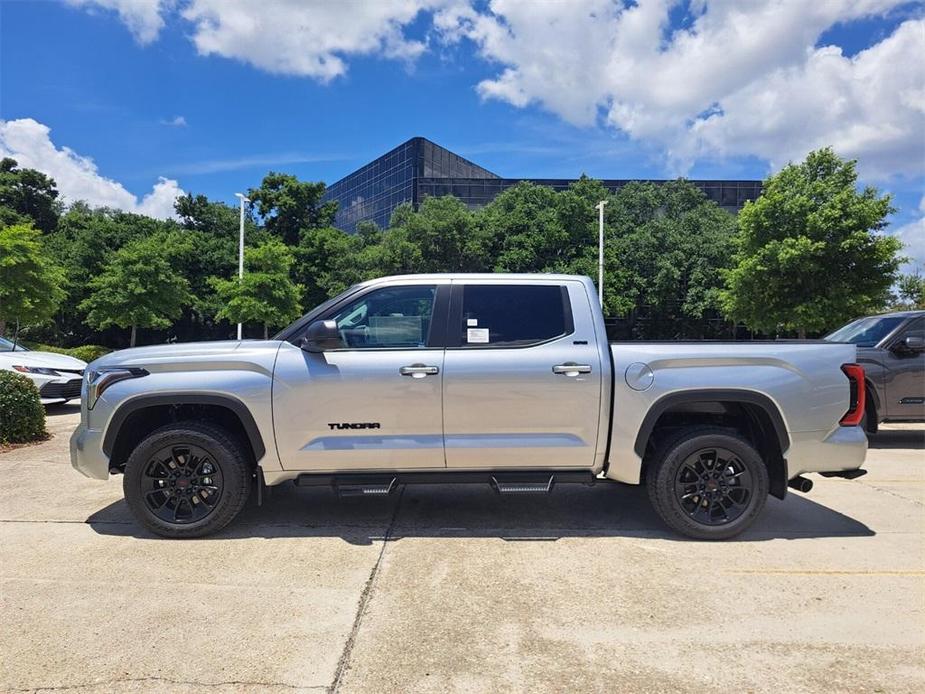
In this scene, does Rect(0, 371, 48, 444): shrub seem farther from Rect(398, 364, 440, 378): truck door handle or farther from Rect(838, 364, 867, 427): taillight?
Rect(838, 364, 867, 427): taillight

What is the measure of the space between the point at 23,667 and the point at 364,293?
2.94 metres

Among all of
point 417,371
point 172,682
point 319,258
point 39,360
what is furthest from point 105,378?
point 319,258

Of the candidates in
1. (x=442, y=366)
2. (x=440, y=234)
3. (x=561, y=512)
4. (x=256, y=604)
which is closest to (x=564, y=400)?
(x=442, y=366)

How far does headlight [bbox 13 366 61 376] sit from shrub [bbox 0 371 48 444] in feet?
6.41

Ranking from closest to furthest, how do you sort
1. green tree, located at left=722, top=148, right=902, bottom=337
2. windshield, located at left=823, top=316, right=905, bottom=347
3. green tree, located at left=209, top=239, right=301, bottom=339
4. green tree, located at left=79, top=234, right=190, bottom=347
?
windshield, located at left=823, top=316, right=905, bottom=347 → green tree, located at left=722, top=148, right=902, bottom=337 → green tree, located at left=79, top=234, right=190, bottom=347 → green tree, located at left=209, top=239, right=301, bottom=339

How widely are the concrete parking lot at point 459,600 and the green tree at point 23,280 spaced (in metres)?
13.9

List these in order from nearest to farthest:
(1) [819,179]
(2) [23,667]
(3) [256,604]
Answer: (2) [23,667]
(3) [256,604]
(1) [819,179]

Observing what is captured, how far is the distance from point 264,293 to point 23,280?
33.1 feet

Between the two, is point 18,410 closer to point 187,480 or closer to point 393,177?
point 187,480

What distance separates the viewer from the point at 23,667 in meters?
2.88

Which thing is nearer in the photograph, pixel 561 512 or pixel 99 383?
pixel 99 383

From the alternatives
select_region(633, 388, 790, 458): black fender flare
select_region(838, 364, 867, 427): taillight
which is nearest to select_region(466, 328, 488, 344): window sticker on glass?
select_region(633, 388, 790, 458): black fender flare

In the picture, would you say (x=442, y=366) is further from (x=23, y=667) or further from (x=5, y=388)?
(x=5, y=388)

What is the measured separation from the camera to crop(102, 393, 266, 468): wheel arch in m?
4.35
